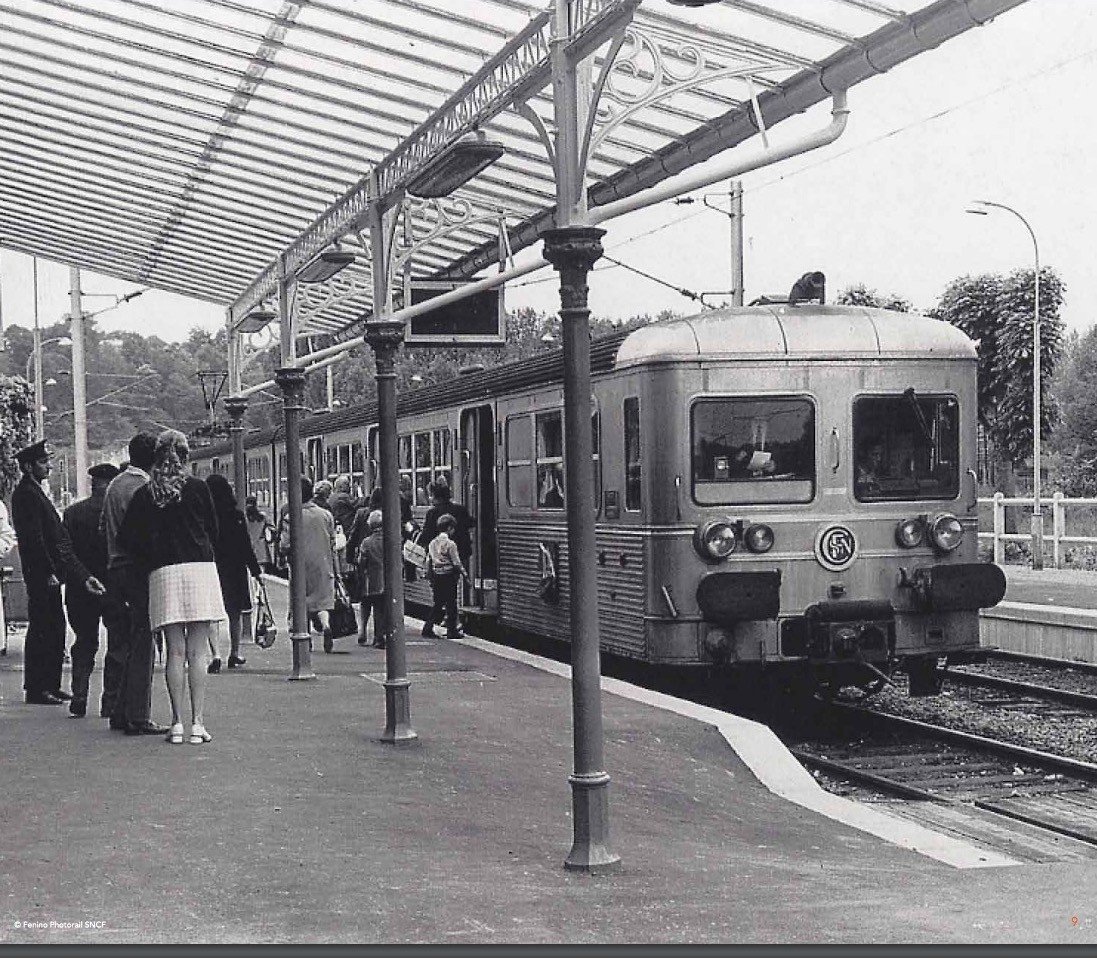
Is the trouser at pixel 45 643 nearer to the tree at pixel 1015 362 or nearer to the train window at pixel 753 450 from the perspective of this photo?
the train window at pixel 753 450

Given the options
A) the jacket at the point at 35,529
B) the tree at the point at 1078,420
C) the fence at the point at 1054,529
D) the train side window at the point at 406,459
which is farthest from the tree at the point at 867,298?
the jacket at the point at 35,529

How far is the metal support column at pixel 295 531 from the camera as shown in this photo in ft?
43.5

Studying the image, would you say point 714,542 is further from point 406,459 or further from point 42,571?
point 406,459

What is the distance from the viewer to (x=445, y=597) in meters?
17.1

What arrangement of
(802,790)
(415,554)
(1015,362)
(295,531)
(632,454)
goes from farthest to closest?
(1015,362) → (415,554) → (295,531) → (632,454) → (802,790)

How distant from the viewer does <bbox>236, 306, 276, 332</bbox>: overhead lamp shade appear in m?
17.5

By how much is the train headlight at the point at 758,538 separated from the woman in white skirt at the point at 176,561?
4.16 meters

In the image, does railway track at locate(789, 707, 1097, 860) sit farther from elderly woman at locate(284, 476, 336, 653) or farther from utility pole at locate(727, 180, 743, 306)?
utility pole at locate(727, 180, 743, 306)

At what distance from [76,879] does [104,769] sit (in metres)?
2.54

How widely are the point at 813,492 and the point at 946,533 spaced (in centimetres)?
103

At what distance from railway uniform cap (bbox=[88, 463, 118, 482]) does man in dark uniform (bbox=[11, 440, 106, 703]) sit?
0.33 meters

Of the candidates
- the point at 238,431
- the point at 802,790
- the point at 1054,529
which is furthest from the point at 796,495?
the point at 1054,529

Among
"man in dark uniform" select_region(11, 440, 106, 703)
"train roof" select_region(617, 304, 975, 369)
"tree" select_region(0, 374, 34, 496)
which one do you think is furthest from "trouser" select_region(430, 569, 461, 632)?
"tree" select_region(0, 374, 34, 496)

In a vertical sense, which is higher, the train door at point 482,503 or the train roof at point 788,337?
the train roof at point 788,337
